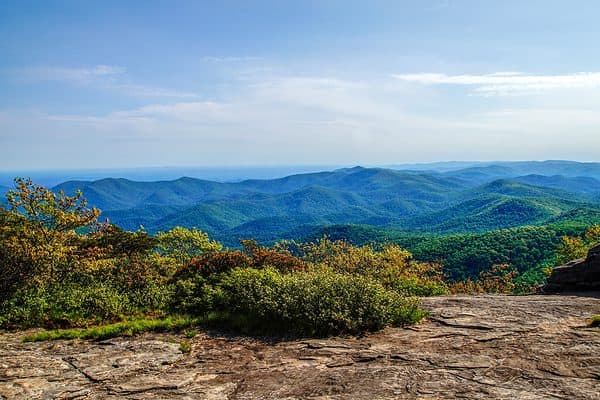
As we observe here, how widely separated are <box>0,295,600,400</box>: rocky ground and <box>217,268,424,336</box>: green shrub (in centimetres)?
58

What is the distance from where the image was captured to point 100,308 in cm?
1276

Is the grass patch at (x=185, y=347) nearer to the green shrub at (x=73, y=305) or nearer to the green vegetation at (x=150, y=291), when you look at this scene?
the green vegetation at (x=150, y=291)

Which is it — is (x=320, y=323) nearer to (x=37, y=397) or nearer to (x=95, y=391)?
(x=95, y=391)

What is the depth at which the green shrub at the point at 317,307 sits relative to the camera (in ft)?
35.3

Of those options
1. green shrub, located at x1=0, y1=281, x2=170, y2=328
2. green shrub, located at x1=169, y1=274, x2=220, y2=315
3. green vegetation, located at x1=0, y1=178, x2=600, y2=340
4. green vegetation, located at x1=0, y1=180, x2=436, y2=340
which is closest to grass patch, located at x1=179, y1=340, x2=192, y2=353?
green vegetation, located at x1=0, y1=178, x2=600, y2=340

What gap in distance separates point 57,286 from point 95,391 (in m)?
8.53

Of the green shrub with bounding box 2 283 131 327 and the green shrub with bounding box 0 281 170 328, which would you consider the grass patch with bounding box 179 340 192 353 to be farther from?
the green shrub with bounding box 2 283 131 327

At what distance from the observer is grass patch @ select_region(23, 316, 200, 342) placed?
419 inches

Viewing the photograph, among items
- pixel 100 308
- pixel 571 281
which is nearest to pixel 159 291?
pixel 100 308

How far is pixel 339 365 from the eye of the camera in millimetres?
8430

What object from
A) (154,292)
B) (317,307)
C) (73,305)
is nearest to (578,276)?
(317,307)

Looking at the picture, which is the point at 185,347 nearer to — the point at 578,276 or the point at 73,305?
the point at 73,305

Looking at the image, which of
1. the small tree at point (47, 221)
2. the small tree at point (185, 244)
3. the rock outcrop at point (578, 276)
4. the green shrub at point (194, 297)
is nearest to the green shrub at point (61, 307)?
the green shrub at point (194, 297)

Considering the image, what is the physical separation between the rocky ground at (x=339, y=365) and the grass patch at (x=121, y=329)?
1.29ft
